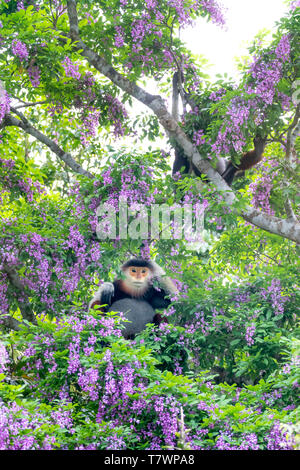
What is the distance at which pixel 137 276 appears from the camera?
8.65 metres

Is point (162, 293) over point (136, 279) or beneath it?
beneath

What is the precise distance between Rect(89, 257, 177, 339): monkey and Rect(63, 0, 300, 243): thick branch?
5.35 feet

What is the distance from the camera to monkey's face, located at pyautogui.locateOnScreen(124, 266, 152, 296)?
8.64m

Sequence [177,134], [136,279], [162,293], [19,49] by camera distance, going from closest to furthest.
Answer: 1. [136,279]
2. [162,293]
3. [19,49]
4. [177,134]

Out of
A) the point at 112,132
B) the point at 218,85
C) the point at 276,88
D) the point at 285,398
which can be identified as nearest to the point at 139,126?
the point at 112,132

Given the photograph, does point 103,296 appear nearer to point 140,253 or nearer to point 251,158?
point 140,253

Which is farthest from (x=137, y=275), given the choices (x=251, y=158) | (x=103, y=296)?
(x=251, y=158)

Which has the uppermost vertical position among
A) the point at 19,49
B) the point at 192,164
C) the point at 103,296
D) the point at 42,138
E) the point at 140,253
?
the point at 19,49

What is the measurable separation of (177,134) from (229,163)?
3.39 feet

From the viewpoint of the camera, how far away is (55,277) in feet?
29.4

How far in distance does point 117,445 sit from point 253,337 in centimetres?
309

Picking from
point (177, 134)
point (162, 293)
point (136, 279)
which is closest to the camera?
point (136, 279)

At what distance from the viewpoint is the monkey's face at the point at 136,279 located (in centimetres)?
864

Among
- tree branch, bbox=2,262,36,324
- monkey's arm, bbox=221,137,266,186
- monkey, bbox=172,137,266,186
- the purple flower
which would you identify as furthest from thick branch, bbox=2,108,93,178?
monkey's arm, bbox=221,137,266,186
